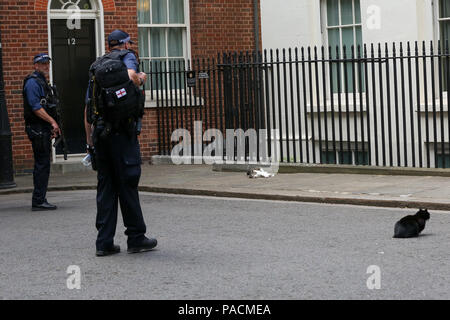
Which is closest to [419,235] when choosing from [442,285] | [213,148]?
[442,285]

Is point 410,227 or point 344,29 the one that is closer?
point 410,227

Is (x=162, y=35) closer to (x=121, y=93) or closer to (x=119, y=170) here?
(x=119, y=170)

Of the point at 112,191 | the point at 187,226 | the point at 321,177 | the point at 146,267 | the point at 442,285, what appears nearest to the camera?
the point at 442,285

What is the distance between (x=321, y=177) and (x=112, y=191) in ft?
19.3

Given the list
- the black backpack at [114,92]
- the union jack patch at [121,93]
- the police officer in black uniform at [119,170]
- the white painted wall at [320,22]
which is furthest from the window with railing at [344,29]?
the union jack patch at [121,93]

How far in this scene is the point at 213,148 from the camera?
1753cm

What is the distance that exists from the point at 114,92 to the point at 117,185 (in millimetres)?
878

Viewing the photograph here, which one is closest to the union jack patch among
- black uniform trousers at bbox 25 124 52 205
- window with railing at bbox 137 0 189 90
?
black uniform trousers at bbox 25 124 52 205

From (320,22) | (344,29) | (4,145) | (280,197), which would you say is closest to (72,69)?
(4,145)

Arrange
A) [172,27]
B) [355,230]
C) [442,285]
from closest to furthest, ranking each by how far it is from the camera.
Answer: [442,285], [355,230], [172,27]

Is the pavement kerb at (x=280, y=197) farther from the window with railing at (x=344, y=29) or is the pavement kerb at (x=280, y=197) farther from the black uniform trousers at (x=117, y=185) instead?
the window with railing at (x=344, y=29)

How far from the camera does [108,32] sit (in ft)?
58.0
